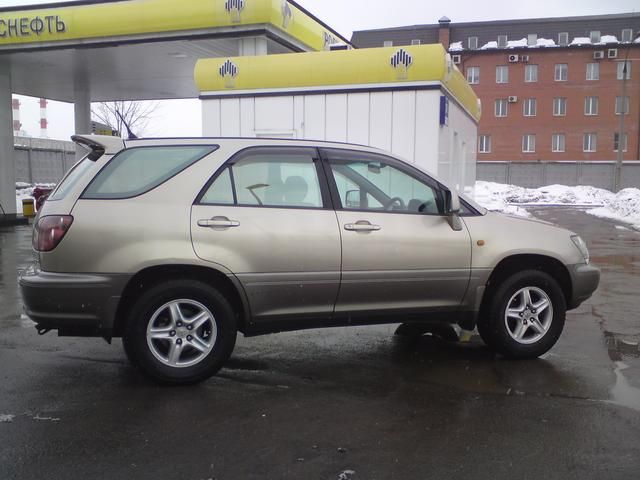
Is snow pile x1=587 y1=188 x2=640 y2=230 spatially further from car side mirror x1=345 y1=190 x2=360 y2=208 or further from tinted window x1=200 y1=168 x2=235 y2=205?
tinted window x1=200 y1=168 x2=235 y2=205

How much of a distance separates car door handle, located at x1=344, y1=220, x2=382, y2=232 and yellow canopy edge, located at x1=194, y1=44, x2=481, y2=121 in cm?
614

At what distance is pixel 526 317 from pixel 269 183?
2437 mm

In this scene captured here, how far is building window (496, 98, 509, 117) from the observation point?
54.9 m

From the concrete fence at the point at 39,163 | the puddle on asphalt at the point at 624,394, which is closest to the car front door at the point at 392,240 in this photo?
the puddle on asphalt at the point at 624,394

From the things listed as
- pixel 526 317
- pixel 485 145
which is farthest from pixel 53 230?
pixel 485 145

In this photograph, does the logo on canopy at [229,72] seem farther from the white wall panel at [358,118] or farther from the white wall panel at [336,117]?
the white wall panel at [358,118]

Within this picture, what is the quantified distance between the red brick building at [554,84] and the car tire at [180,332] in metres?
53.5

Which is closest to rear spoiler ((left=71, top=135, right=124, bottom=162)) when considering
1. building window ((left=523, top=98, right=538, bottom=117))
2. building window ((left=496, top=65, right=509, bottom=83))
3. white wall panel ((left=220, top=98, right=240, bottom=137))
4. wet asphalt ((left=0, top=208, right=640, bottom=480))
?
wet asphalt ((left=0, top=208, right=640, bottom=480))

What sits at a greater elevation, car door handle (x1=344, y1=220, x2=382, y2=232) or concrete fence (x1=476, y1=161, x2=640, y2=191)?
concrete fence (x1=476, y1=161, x2=640, y2=191)

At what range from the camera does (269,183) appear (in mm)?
4754

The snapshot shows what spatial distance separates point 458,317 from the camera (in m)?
5.12

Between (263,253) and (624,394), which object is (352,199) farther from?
(624,394)

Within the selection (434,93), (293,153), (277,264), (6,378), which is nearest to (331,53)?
(434,93)

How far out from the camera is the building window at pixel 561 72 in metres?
53.9
